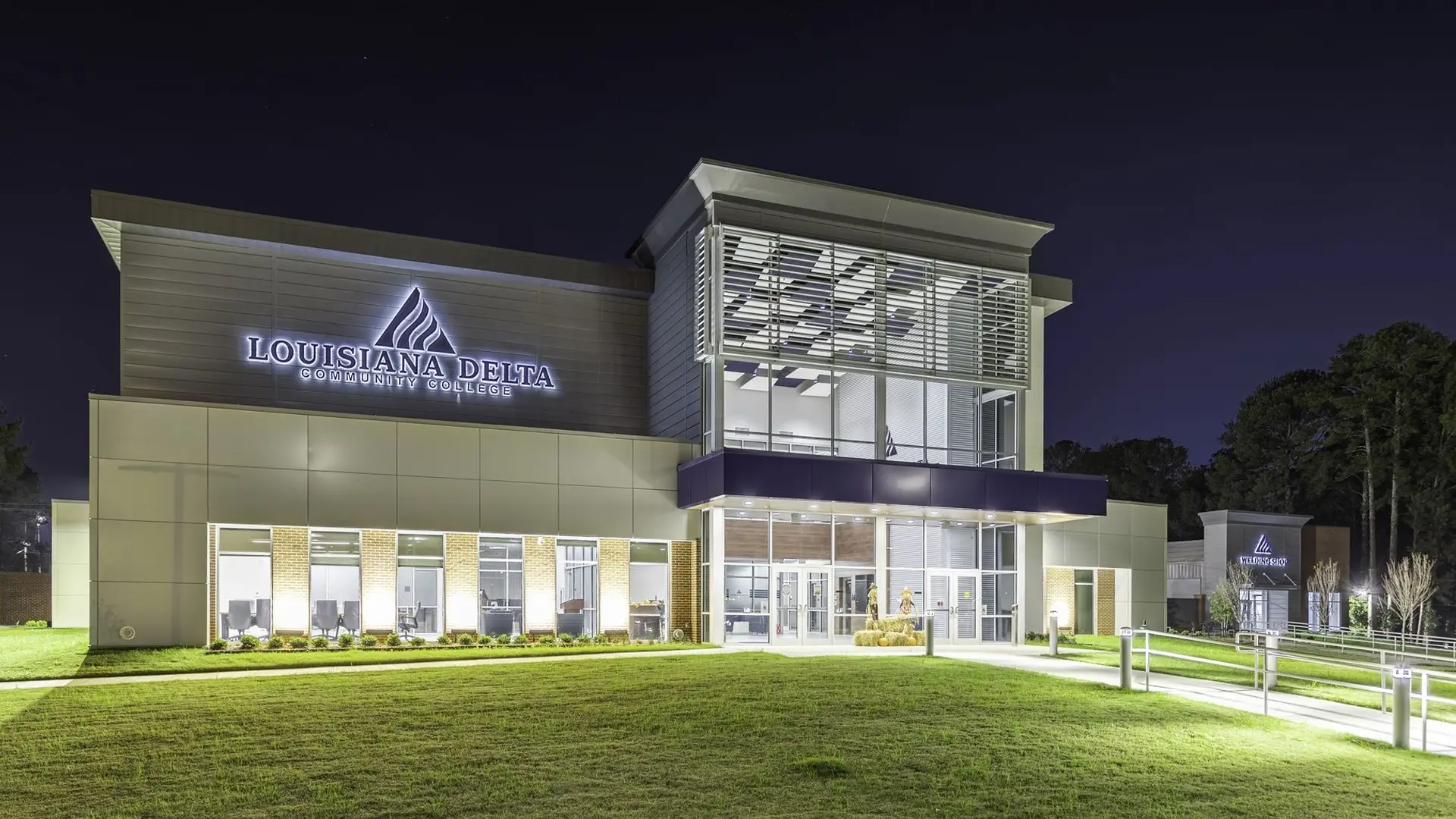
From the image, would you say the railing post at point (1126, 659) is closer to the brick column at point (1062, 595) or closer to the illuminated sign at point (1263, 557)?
the brick column at point (1062, 595)

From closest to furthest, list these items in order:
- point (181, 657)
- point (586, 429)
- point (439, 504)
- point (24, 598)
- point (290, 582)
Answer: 1. point (181, 657)
2. point (290, 582)
3. point (439, 504)
4. point (586, 429)
5. point (24, 598)

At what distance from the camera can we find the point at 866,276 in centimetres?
2867

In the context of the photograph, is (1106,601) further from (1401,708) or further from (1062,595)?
(1401,708)

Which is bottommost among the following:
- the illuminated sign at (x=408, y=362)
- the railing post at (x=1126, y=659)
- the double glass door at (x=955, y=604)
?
the double glass door at (x=955, y=604)

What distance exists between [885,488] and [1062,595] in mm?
11904

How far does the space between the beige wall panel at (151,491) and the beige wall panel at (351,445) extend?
2.38 metres

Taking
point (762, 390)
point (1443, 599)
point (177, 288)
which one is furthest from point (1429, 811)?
point (1443, 599)

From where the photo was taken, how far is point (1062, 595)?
3534 centimetres

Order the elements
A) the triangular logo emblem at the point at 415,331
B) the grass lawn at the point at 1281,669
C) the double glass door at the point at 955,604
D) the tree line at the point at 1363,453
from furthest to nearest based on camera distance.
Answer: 1. the tree line at the point at 1363,453
2. the double glass door at the point at 955,604
3. the triangular logo emblem at the point at 415,331
4. the grass lawn at the point at 1281,669

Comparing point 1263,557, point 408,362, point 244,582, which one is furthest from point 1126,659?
point 1263,557

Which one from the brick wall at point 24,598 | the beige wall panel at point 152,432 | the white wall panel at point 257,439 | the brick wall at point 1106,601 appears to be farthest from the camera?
the brick wall at point 24,598

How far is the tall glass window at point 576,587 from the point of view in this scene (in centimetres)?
2655

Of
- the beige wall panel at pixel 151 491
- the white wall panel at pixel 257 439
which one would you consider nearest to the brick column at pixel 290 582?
the white wall panel at pixel 257 439

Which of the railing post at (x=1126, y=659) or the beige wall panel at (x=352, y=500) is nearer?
the railing post at (x=1126, y=659)
